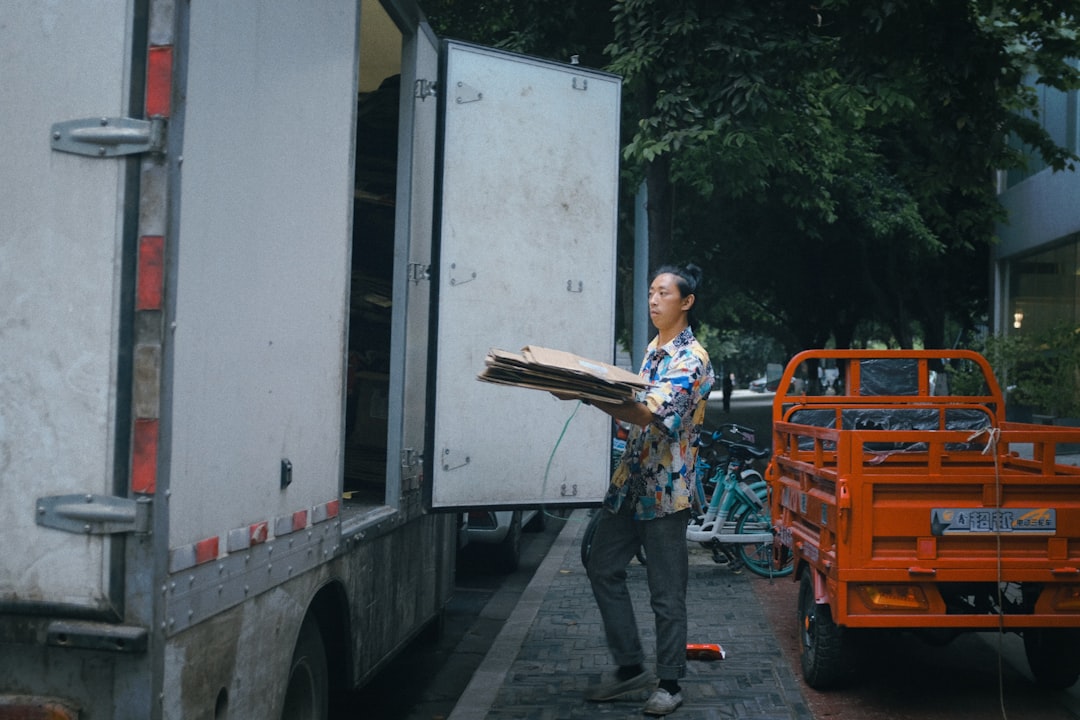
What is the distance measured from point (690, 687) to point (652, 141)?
529 cm

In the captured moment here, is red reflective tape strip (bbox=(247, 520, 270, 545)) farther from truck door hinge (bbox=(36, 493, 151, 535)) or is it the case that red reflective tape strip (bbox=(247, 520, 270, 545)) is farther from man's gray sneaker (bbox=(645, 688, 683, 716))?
man's gray sneaker (bbox=(645, 688, 683, 716))

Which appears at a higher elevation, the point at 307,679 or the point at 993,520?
the point at 993,520

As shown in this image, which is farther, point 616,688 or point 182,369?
point 616,688

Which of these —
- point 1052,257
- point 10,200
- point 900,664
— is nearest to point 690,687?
point 900,664

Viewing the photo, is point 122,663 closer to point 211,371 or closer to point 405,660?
point 211,371

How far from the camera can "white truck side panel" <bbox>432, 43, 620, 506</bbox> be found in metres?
5.61

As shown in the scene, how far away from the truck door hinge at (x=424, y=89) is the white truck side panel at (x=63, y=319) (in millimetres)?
2904

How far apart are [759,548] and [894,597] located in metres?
4.45

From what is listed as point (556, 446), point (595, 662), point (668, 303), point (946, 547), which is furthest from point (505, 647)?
point (946, 547)

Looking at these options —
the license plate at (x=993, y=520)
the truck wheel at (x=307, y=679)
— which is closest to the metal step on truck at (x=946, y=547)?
the license plate at (x=993, y=520)

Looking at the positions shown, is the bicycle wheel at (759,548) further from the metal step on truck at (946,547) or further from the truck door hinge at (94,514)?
the truck door hinge at (94,514)

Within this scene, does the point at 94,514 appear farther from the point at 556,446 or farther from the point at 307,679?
the point at 556,446

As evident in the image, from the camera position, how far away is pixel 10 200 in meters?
2.88

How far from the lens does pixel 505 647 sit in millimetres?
6992
